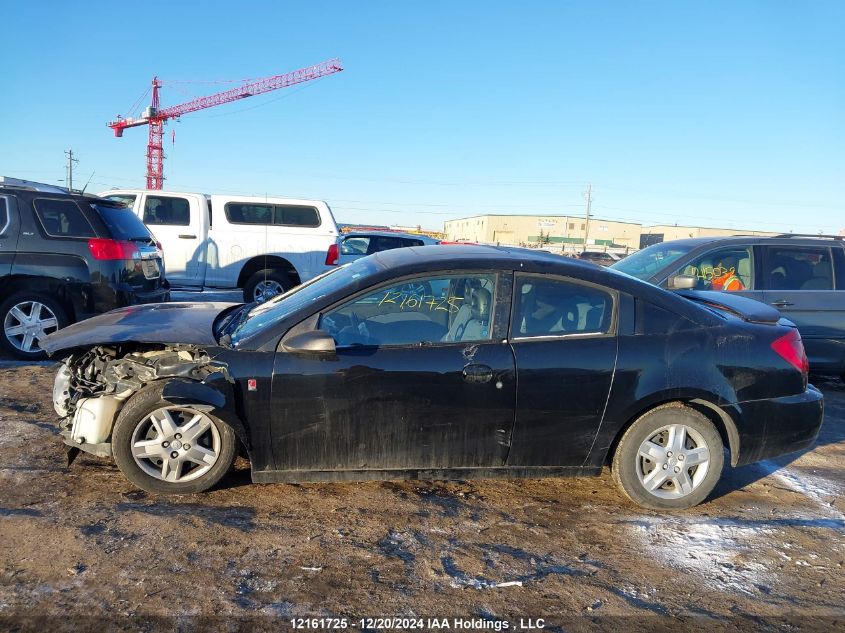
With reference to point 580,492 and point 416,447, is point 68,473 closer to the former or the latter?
point 416,447

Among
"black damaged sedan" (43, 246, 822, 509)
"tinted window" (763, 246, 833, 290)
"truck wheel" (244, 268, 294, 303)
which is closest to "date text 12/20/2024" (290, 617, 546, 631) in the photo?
"black damaged sedan" (43, 246, 822, 509)

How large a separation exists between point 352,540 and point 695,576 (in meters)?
1.75

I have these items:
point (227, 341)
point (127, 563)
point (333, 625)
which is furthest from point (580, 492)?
point (127, 563)

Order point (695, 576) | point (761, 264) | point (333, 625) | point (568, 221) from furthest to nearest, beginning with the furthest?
point (568, 221) < point (761, 264) < point (695, 576) < point (333, 625)

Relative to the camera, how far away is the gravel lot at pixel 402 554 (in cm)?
262

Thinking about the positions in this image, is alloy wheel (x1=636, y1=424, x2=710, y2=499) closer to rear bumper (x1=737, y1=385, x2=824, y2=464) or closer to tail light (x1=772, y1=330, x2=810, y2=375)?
rear bumper (x1=737, y1=385, x2=824, y2=464)

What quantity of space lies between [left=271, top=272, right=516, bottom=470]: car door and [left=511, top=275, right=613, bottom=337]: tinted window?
146 millimetres

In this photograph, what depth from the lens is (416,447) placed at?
139 inches

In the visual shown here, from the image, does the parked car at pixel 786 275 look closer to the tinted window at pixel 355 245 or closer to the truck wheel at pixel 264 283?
the truck wheel at pixel 264 283

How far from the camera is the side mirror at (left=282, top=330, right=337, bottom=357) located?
Result: 3.35 meters

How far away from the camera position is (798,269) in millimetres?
6977

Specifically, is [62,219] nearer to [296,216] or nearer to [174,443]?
[174,443]

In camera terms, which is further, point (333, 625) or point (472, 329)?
point (472, 329)

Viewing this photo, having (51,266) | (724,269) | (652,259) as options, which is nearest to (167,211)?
(51,266)
